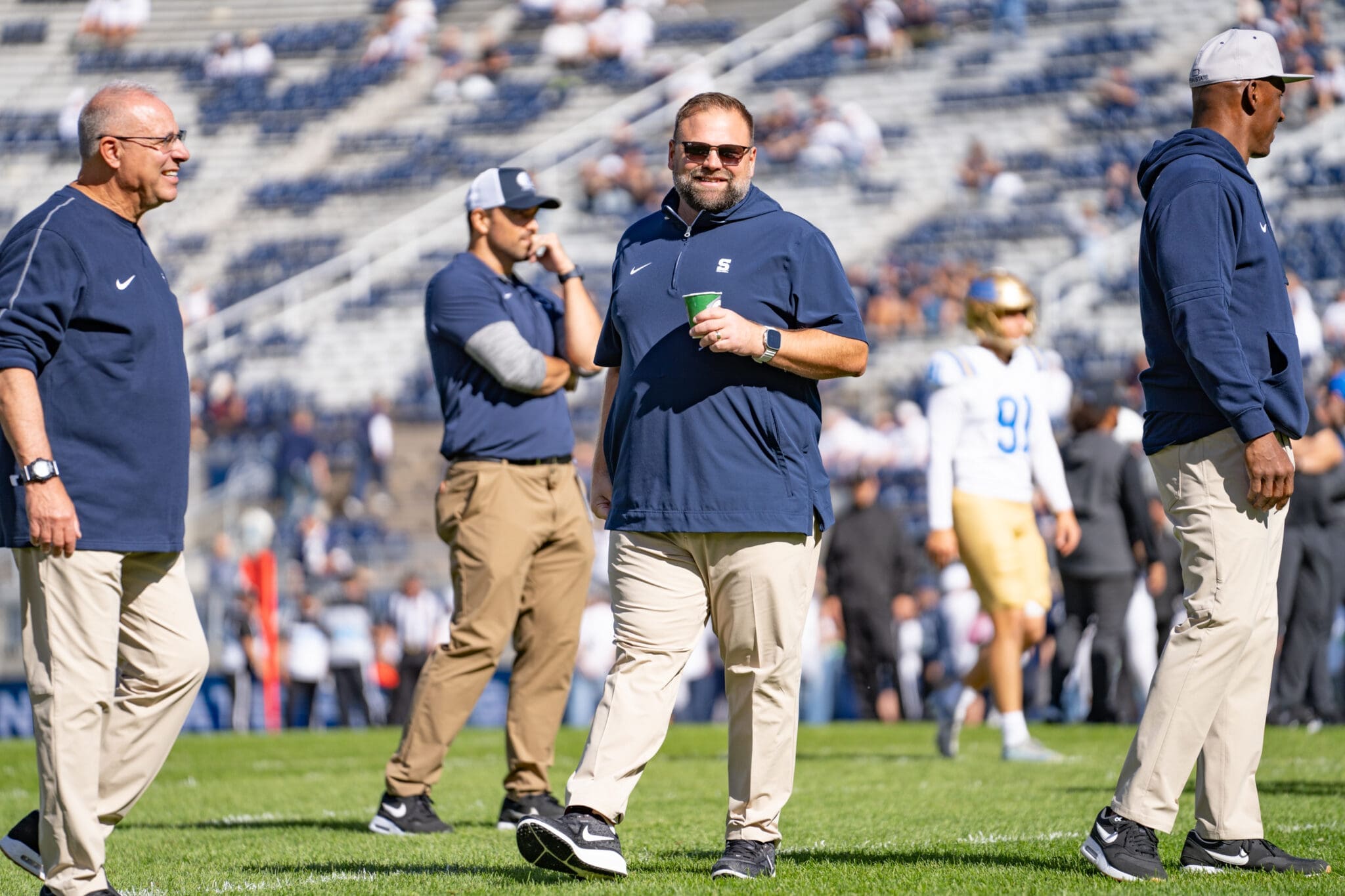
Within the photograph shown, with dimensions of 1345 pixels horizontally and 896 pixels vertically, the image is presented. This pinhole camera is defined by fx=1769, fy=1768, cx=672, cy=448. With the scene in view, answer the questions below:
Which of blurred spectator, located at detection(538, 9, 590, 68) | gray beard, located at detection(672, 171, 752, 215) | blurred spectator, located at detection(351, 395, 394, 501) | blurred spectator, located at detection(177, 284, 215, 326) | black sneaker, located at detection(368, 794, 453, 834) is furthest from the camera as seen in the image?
blurred spectator, located at detection(538, 9, 590, 68)

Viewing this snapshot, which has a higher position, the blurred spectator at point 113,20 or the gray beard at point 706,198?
the blurred spectator at point 113,20

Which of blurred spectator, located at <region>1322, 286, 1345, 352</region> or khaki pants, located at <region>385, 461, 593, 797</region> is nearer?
khaki pants, located at <region>385, 461, 593, 797</region>

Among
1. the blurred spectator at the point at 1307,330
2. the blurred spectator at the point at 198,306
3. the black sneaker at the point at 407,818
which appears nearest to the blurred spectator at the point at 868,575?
the blurred spectator at the point at 1307,330

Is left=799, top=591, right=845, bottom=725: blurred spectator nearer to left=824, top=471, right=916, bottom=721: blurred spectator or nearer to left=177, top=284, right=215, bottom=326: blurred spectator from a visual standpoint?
left=824, top=471, right=916, bottom=721: blurred spectator

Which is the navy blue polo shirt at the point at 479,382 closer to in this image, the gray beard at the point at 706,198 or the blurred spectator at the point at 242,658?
the gray beard at the point at 706,198

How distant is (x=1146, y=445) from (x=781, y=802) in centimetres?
137

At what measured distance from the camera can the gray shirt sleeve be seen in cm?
636

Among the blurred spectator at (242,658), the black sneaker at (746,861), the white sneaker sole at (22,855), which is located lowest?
the blurred spectator at (242,658)

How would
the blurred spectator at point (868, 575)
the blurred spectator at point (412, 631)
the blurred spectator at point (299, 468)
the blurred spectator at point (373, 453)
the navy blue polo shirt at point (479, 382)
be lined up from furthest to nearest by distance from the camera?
the blurred spectator at point (373, 453), the blurred spectator at point (299, 468), the blurred spectator at point (412, 631), the blurred spectator at point (868, 575), the navy blue polo shirt at point (479, 382)

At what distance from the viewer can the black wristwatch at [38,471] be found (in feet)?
14.3

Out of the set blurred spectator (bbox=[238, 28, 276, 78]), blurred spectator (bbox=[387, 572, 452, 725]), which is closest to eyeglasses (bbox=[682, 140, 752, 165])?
blurred spectator (bbox=[387, 572, 452, 725])

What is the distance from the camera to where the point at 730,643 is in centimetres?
473

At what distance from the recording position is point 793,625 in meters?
4.71

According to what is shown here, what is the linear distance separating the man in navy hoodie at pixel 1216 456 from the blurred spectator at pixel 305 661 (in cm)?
1335
